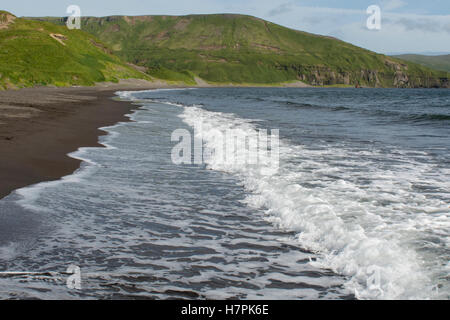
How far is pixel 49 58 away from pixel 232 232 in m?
119

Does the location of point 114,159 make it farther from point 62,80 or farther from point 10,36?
point 10,36

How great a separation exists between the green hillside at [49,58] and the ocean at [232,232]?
58304 millimetres

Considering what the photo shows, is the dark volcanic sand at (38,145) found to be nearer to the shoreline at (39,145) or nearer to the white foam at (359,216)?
the shoreline at (39,145)

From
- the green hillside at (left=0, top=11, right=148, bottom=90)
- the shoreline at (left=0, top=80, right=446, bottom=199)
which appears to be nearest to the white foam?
the shoreline at (left=0, top=80, right=446, bottom=199)

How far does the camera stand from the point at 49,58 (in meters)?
114

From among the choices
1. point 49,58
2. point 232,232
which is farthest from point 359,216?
point 49,58

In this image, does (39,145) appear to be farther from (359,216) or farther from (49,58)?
(49,58)

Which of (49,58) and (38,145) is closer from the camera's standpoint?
(38,145)

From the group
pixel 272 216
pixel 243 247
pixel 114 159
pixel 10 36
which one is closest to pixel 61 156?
pixel 114 159

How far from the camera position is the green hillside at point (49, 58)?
85.0 metres

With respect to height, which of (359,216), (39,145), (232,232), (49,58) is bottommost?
(232,232)

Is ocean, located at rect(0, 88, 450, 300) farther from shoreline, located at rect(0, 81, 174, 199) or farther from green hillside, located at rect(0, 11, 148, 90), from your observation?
green hillside, located at rect(0, 11, 148, 90)

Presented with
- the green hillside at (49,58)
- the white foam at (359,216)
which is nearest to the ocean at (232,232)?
the white foam at (359,216)
